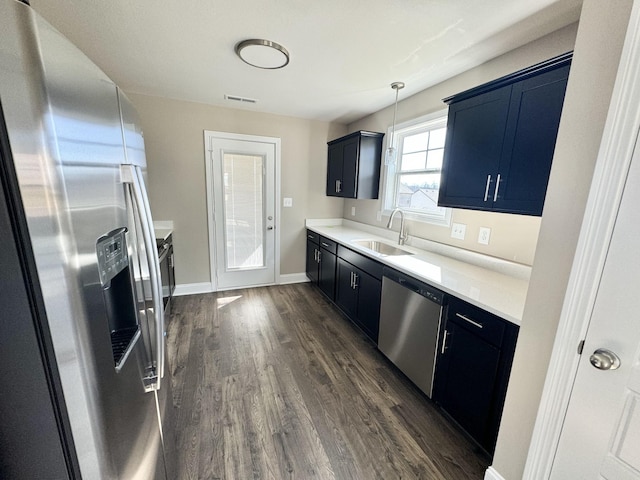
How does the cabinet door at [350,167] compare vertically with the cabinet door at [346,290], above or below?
above

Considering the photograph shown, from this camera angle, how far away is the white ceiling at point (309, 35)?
151cm

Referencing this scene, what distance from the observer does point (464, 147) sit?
181 centimetres

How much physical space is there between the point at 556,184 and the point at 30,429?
180cm

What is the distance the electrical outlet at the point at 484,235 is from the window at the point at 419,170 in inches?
13.7

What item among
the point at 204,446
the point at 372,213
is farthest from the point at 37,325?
the point at 372,213

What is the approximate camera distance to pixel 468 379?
1.54 m

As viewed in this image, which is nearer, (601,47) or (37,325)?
(37,325)

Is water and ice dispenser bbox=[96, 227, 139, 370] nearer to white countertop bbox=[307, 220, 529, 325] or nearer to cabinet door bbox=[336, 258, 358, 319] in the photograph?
white countertop bbox=[307, 220, 529, 325]

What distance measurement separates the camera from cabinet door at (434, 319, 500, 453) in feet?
4.68

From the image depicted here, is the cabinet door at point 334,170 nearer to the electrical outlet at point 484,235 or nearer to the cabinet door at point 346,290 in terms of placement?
the cabinet door at point 346,290

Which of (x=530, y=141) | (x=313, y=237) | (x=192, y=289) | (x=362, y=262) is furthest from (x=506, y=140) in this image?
(x=192, y=289)

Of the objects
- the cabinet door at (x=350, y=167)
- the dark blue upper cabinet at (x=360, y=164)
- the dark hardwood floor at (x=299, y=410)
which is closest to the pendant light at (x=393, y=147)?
the dark blue upper cabinet at (x=360, y=164)

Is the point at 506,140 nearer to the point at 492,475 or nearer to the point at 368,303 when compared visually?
the point at 368,303

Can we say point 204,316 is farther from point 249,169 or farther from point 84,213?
point 84,213
